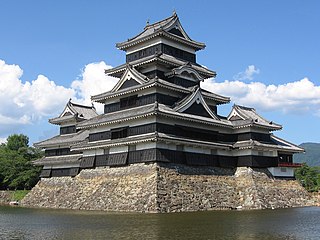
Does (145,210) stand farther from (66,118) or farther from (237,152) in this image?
(66,118)

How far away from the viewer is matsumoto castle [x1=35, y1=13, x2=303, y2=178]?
33.1 meters

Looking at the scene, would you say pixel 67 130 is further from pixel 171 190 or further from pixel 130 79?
pixel 171 190

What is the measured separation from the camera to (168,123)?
33.3 metres


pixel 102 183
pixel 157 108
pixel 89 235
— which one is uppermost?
pixel 157 108

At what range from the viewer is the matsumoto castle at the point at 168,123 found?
33.1 metres

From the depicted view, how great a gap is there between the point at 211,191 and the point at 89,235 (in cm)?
1826

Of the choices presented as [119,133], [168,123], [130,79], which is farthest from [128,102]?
[168,123]

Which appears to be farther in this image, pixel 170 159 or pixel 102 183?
pixel 102 183

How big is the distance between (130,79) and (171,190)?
474 inches

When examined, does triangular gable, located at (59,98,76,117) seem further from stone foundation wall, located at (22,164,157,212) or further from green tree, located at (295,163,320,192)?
green tree, located at (295,163,320,192)

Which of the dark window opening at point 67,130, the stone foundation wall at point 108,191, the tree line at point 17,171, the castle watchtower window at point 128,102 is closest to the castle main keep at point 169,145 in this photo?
the castle watchtower window at point 128,102

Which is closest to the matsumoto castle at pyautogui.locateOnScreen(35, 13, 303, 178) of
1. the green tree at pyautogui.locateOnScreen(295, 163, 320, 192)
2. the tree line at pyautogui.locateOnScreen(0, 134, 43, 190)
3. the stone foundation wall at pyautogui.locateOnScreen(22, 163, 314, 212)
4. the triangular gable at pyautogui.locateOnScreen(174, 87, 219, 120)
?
the triangular gable at pyautogui.locateOnScreen(174, 87, 219, 120)

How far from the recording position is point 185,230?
59.9 ft

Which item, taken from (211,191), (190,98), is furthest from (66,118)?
(211,191)
